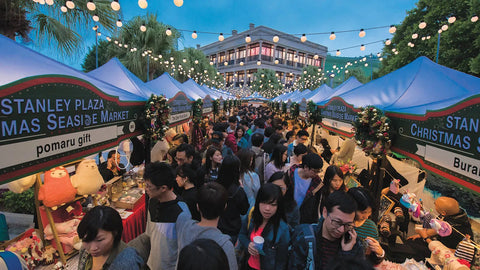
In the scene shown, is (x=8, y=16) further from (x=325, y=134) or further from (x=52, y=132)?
(x=325, y=134)

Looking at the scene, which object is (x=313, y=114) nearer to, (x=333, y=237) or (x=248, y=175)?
(x=248, y=175)

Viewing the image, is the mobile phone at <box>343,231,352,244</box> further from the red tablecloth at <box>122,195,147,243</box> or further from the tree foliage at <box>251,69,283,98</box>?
the tree foliage at <box>251,69,283,98</box>

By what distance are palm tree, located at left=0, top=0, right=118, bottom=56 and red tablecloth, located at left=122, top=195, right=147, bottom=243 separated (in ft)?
13.4

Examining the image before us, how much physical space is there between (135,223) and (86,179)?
120cm

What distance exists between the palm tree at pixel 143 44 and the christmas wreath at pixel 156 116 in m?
11.6

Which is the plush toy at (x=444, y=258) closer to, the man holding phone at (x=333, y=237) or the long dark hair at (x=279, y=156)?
the man holding phone at (x=333, y=237)

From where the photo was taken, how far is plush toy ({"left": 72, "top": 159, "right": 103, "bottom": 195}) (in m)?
3.61

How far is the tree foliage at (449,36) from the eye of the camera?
965 cm

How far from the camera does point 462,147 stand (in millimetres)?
2277

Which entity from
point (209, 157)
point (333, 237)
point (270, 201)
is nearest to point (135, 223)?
point (209, 157)

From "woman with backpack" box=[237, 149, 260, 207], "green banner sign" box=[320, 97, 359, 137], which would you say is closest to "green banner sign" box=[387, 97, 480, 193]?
"green banner sign" box=[320, 97, 359, 137]

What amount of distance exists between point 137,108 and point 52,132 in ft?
6.69

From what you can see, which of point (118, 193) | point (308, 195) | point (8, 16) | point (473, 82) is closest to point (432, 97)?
point (473, 82)

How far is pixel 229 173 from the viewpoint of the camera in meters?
3.00
